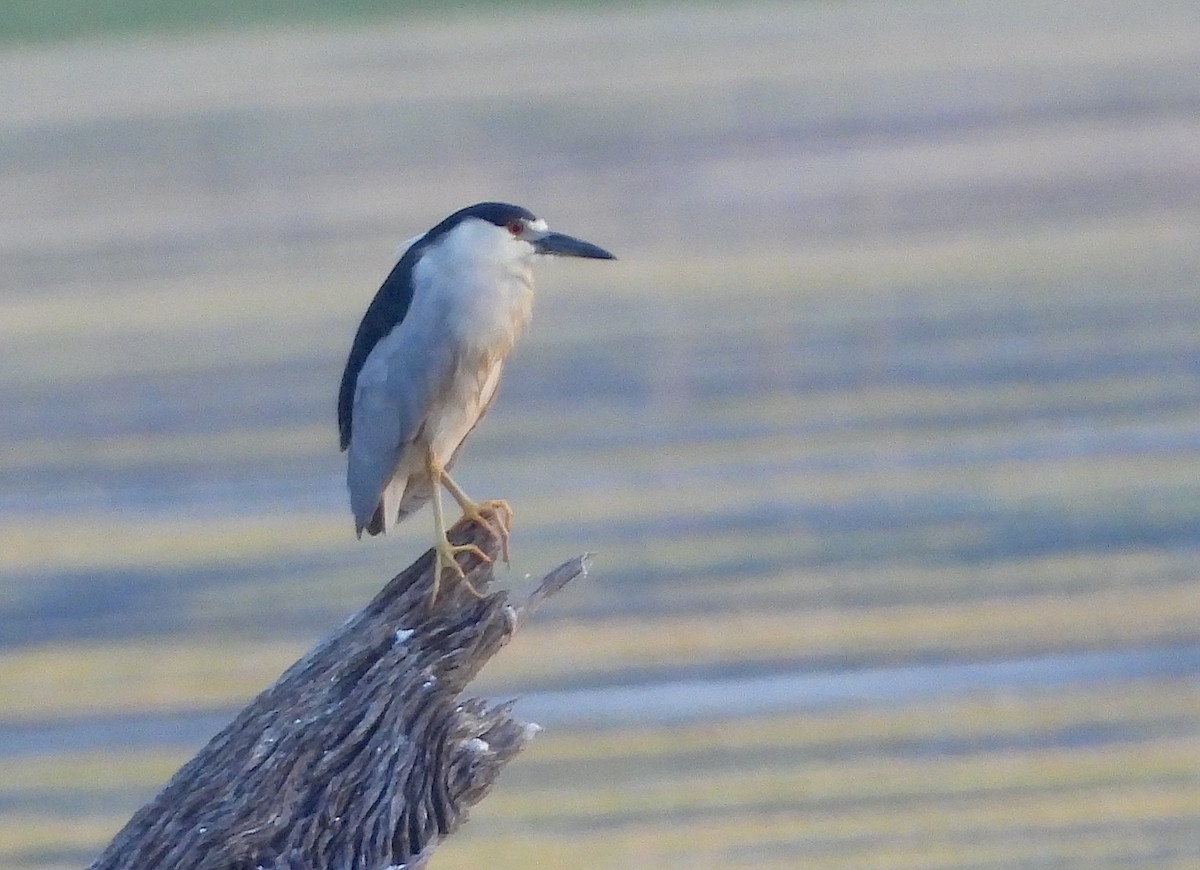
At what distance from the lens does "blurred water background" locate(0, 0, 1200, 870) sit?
8406mm

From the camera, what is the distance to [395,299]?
18.8 ft

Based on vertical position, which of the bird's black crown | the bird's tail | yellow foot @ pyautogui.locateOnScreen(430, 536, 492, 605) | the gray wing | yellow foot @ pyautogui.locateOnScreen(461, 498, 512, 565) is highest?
the bird's black crown

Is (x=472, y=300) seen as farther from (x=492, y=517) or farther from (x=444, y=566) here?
(x=444, y=566)

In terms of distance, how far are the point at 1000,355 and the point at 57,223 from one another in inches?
425

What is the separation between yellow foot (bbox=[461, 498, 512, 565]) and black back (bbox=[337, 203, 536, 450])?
1.25 ft

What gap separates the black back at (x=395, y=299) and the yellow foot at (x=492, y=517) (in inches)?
14.9

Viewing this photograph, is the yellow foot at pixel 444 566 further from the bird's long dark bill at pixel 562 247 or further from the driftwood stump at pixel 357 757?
the bird's long dark bill at pixel 562 247

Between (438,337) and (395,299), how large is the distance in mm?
134

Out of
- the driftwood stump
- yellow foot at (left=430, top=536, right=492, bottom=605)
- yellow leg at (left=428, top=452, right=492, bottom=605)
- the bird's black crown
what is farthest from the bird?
the driftwood stump

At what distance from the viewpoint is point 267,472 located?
13.1 meters

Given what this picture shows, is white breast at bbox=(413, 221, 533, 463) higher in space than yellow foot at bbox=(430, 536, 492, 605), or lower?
higher

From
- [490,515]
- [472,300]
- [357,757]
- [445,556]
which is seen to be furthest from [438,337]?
[357,757]

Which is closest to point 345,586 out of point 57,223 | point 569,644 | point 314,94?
point 569,644

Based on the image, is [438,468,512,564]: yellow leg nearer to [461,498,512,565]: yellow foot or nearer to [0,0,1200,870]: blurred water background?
[461,498,512,565]: yellow foot
